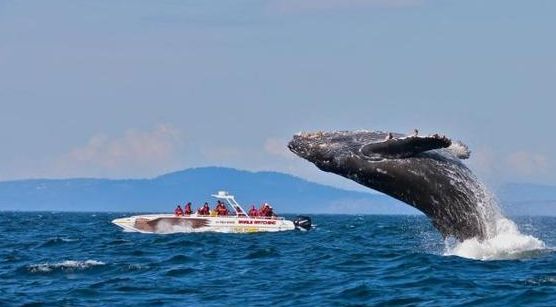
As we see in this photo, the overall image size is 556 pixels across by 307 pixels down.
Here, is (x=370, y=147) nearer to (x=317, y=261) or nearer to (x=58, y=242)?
(x=317, y=261)

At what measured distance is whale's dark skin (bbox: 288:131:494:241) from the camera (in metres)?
19.8

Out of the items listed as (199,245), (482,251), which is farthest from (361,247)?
(482,251)

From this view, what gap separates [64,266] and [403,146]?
25.3ft

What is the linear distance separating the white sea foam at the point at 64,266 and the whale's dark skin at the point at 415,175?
218 inches

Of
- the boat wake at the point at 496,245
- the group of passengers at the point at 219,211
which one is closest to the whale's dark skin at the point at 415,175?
the boat wake at the point at 496,245

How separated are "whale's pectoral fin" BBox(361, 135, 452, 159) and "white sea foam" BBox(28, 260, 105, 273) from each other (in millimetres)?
6458

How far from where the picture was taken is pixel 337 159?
65.6ft

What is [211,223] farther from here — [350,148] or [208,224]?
[350,148]

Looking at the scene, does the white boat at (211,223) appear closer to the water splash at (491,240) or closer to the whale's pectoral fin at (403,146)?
the water splash at (491,240)

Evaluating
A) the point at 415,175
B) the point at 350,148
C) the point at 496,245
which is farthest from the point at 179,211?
the point at 415,175

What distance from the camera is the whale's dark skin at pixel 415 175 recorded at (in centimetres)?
1980

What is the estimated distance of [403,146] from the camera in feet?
62.5

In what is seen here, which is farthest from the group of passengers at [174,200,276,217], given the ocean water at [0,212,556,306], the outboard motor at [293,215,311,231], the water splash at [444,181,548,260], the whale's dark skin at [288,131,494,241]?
the whale's dark skin at [288,131,494,241]

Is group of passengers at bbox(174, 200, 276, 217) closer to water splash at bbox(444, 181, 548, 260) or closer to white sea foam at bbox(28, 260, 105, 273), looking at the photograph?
white sea foam at bbox(28, 260, 105, 273)
